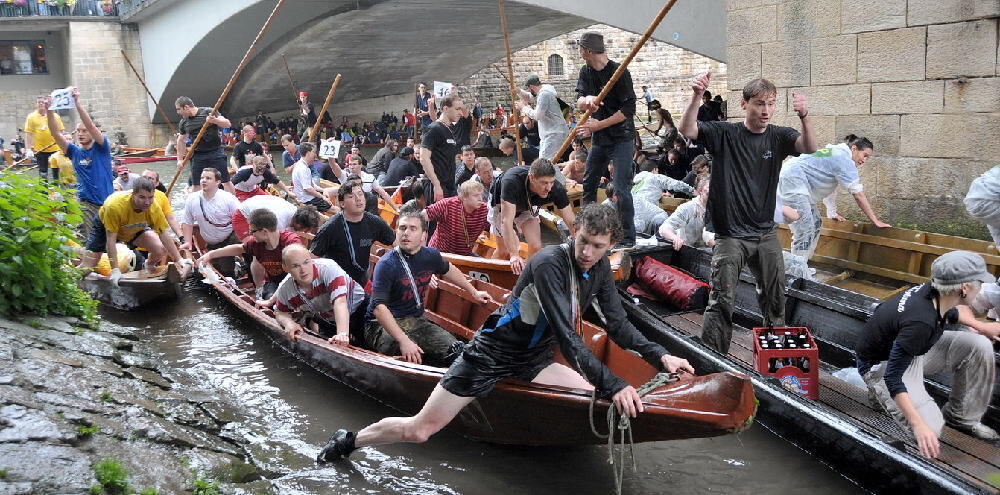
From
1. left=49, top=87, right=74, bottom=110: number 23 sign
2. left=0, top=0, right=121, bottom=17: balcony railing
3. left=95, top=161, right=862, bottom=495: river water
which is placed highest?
left=0, top=0, right=121, bottom=17: balcony railing

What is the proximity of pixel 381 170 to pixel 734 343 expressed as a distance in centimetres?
902

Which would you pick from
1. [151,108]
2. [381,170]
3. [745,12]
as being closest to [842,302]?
[745,12]

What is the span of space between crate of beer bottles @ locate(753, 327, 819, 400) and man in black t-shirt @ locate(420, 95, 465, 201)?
4.63 m

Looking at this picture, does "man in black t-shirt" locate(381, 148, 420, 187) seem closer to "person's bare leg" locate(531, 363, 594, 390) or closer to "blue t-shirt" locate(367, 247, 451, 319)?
"blue t-shirt" locate(367, 247, 451, 319)

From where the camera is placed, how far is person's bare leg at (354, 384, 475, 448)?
3.82 meters

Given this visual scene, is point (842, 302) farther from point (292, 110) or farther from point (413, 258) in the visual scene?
point (292, 110)

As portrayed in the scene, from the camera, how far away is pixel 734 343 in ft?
18.8

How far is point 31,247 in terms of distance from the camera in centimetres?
529

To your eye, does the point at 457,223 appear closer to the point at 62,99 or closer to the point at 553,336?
the point at 553,336

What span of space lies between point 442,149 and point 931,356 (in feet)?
18.5

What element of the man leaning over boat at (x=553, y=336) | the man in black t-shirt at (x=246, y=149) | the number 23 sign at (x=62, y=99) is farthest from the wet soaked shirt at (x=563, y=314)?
the man in black t-shirt at (x=246, y=149)

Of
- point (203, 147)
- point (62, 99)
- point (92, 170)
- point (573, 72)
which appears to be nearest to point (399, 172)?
point (203, 147)

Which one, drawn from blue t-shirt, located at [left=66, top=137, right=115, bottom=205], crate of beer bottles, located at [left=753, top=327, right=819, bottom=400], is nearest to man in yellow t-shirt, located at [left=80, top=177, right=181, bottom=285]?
blue t-shirt, located at [left=66, top=137, right=115, bottom=205]

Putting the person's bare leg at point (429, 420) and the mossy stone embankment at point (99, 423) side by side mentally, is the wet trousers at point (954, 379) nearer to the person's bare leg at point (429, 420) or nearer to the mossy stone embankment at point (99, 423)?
the person's bare leg at point (429, 420)
